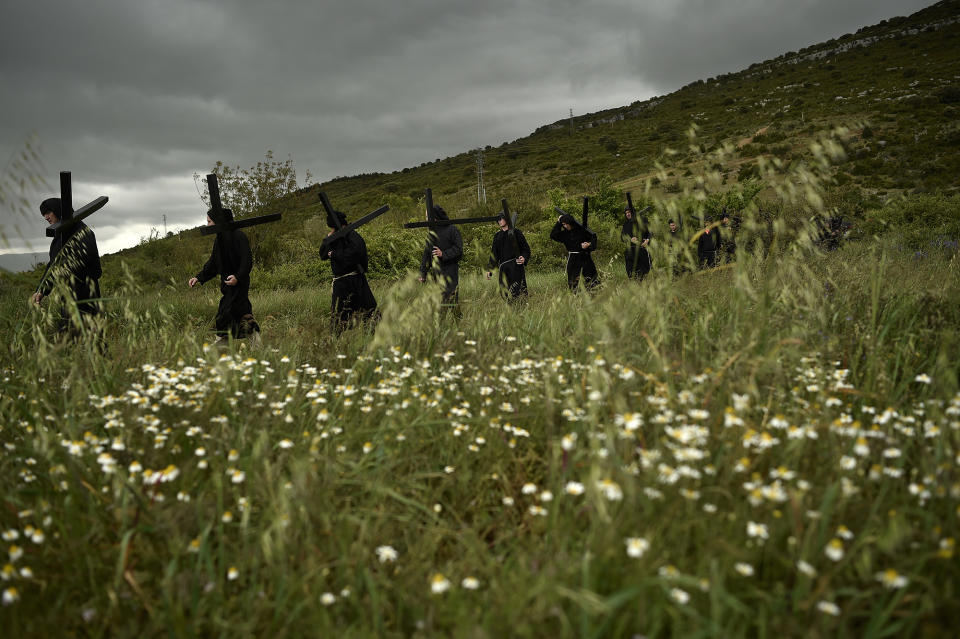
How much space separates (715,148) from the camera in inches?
239

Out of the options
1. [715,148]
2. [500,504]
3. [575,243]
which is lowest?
[500,504]

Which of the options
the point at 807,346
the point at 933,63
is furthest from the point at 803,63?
the point at 807,346

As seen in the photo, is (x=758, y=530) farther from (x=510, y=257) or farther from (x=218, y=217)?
(x=510, y=257)

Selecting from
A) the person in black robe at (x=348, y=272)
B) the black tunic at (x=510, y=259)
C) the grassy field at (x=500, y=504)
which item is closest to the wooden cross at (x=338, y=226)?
the person in black robe at (x=348, y=272)

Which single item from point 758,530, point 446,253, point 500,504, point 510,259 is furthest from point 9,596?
point 510,259

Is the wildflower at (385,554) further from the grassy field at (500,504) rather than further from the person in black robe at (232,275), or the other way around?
the person in black robe at (232,275)

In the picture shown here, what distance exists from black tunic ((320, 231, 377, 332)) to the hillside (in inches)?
23.4

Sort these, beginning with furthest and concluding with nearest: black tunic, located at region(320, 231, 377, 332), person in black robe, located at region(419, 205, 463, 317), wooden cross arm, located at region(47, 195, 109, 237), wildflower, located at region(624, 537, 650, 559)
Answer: person in black robe, located at region(419, 205, 463, 317) < black tunic, located at region(320, 231, 377, 332) < wooden cross arm, located at region(47, 195, 109, 237) < wildflower, located at region(624, 537, 650, 559)

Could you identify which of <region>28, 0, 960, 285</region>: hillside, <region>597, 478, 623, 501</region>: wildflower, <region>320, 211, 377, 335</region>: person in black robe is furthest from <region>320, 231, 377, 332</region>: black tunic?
<region>597, 478, 623, 501</region>: wildflower

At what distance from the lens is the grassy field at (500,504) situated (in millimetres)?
1595

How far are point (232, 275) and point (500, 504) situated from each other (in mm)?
5441

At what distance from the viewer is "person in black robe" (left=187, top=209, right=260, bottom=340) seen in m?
6.64

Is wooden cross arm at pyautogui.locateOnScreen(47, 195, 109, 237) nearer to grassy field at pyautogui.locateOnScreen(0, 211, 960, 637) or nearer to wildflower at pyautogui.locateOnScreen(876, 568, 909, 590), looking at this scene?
grassy field at pyautogui.locateOnScreen(0, 211, 960, 637)

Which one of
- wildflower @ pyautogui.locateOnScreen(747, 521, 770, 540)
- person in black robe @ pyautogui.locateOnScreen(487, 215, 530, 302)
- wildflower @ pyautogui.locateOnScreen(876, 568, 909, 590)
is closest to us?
wildflower @ pyautogui.locateOnScreen(876, 568, 909, 590)
